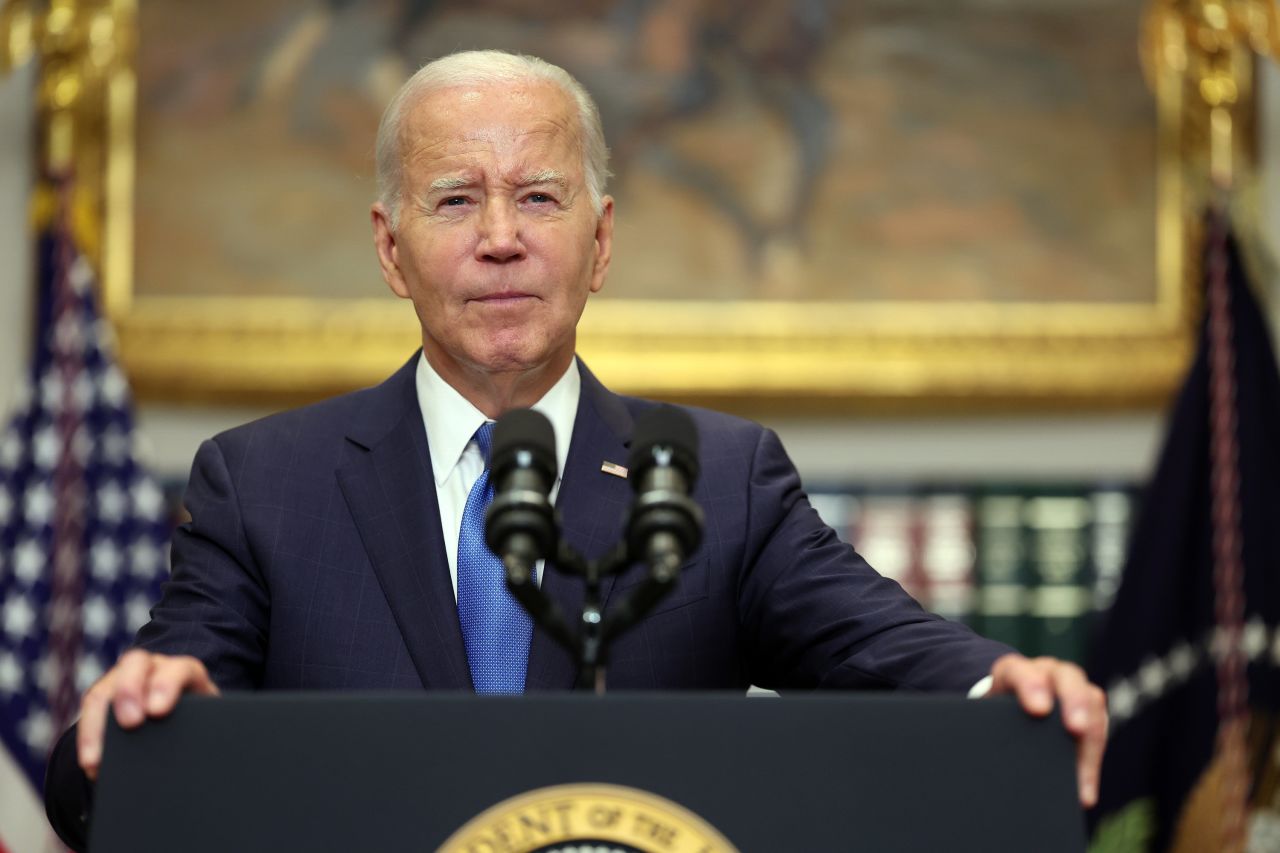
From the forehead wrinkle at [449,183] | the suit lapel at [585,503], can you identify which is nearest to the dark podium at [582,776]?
the suit lapel at [585,503]

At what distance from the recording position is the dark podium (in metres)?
1.86

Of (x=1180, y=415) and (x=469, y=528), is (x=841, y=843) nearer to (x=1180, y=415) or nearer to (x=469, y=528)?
(x=469, y=528)

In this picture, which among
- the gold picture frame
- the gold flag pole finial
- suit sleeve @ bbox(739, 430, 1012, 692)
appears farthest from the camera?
the gold picture frame

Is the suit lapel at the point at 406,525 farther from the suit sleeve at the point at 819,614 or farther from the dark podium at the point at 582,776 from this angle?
the dark podium at the point at 582,776

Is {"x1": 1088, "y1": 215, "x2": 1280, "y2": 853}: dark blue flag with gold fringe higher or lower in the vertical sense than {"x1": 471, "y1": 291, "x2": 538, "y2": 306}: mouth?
lower

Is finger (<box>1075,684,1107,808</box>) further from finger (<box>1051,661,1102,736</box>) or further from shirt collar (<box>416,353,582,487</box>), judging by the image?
shirt collar (<box>416,353,582,487</box>)

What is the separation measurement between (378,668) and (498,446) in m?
0.80

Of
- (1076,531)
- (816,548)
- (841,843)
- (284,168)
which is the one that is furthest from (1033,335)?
(841,843)

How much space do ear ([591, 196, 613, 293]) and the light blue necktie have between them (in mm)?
536

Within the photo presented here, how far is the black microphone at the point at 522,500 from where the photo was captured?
6.18 feet

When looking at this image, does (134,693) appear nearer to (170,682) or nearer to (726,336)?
(170,682)

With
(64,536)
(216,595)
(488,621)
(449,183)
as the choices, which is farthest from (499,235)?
(64,536)

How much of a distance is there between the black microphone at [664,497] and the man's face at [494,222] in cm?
87

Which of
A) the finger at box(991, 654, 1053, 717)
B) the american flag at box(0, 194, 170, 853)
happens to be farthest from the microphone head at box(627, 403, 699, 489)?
the american flag at box(0, 194, 170, 853)
